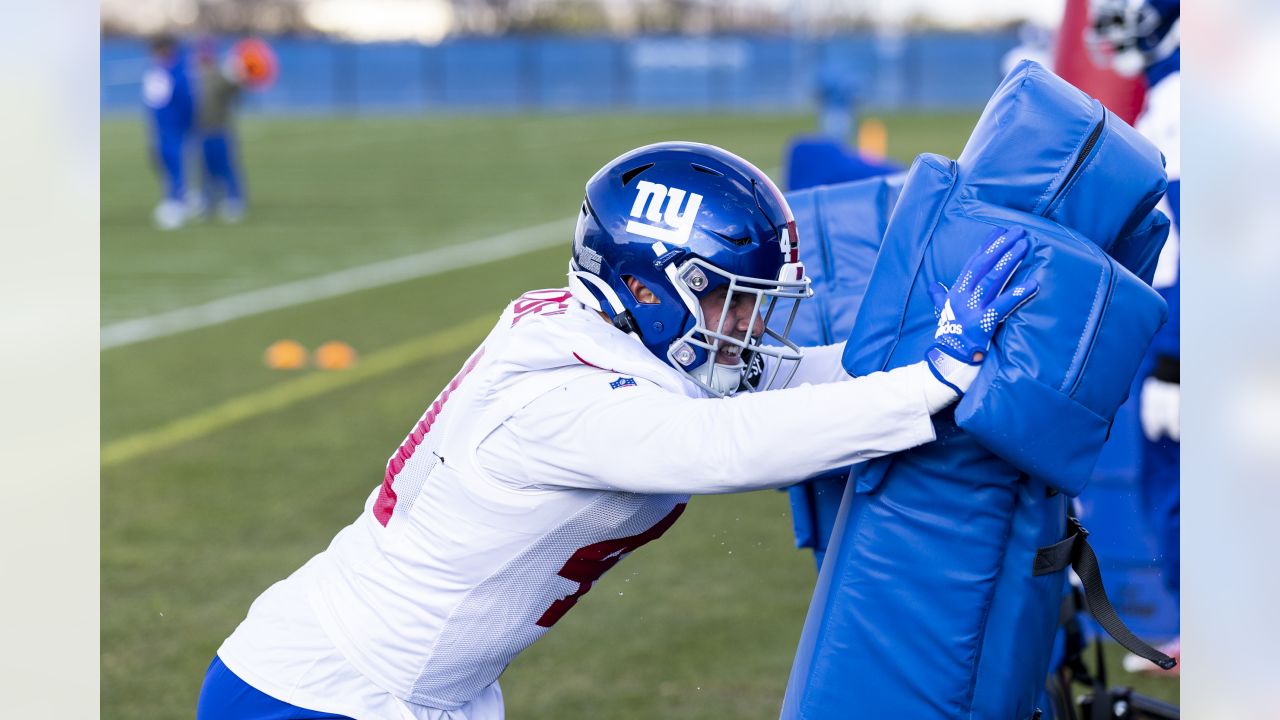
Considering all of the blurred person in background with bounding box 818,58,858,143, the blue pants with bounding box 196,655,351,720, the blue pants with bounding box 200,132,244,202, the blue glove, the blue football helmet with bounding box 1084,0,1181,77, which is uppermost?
the blue football helmet with bounding box 1084,0,1181,77

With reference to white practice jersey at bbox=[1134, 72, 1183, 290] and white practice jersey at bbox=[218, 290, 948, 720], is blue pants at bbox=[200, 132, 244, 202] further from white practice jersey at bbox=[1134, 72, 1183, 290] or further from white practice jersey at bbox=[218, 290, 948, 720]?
white practice jersey at bbox=[218, 290, 948, 720]

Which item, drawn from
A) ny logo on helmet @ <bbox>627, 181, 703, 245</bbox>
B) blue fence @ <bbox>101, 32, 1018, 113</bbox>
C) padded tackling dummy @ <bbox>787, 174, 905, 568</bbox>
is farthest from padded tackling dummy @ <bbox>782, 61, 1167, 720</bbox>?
blue fence @ <bbox>101, 32, 1018, 113</bbox>

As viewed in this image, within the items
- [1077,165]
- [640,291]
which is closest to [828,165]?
[640,291]

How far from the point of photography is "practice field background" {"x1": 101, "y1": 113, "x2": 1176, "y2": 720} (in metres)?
4.60

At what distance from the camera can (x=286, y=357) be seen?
9.62 m

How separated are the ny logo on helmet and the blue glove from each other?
0.46 m

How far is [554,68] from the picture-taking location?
1618 inches

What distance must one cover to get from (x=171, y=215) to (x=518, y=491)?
1606 cm

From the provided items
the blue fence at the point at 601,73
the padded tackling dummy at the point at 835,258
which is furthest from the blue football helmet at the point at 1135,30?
the blue fence at the point at 601,73

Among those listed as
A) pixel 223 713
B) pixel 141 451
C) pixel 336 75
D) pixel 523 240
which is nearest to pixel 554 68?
pixel 336 75

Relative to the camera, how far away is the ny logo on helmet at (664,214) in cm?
241
